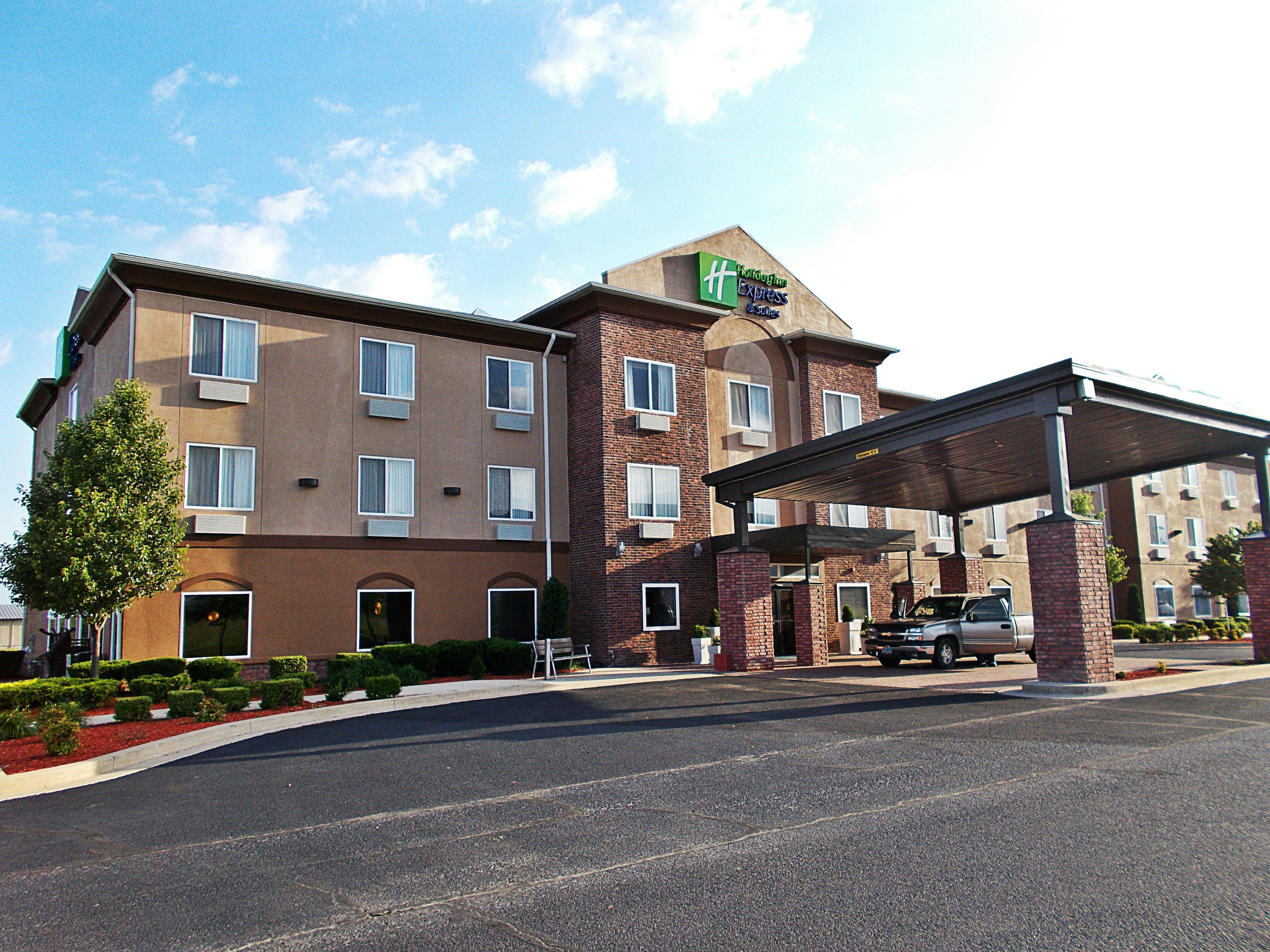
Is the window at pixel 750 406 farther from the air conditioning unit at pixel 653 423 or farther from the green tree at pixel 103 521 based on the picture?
the green tree at pixel 103 521

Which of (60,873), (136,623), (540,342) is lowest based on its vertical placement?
(60,873)

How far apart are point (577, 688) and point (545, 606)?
20.6 ft

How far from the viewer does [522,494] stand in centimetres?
2436

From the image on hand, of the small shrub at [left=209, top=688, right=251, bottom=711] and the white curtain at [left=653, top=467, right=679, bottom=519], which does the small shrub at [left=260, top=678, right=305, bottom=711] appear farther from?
the white curtain at [left=653, top=467, right=679, bottom=519]

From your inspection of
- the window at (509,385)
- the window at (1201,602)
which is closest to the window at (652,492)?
the window at (509,385)

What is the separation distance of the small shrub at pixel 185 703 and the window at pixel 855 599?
19.5 meters

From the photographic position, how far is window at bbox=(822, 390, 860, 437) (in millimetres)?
29516

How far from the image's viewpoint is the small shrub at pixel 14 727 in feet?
39.4

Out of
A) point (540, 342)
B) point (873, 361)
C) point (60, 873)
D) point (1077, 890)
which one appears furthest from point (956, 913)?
point (873, 361)

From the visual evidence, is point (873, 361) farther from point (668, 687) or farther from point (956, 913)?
point (956, 913)

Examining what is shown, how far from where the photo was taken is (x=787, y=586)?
87.4 ft

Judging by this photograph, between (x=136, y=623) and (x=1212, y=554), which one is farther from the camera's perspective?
(x=1212, y=554)

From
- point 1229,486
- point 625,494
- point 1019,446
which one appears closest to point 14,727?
point 625,494

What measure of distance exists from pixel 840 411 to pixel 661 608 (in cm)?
997
